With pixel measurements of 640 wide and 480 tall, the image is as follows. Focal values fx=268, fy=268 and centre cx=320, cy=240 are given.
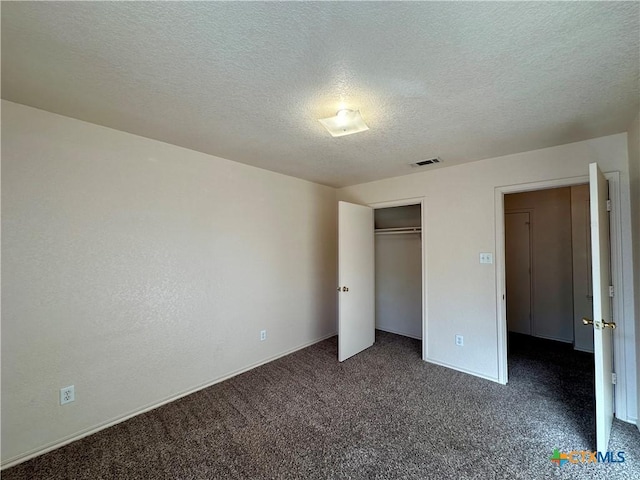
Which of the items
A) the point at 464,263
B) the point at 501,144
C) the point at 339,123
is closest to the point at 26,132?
the point at 339,123

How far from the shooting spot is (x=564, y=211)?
3908 mm

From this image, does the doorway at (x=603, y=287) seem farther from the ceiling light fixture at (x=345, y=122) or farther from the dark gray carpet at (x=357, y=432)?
the ceiling light fixture at (x=345, y=122)

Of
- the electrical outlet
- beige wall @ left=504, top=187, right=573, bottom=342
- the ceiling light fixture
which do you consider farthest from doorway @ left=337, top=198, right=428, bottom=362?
the electrical outlet

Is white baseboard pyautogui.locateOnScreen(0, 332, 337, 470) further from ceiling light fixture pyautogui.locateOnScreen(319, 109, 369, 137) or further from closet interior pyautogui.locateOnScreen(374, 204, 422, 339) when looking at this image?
ceiling light fixture pyautogui.locateOnScreen(319, 109, 369, 137)

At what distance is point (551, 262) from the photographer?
4.01m

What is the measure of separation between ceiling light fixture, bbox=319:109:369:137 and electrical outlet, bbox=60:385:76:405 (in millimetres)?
2692

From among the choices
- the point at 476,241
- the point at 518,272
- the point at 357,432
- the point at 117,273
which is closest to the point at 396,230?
the point at 476,241

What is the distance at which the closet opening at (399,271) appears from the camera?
166 inches

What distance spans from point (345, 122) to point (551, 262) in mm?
4096

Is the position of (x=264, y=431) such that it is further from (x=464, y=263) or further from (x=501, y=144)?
(x=501, y=144)

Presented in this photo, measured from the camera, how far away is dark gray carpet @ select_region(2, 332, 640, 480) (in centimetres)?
171

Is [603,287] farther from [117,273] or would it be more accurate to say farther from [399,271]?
[117,273]

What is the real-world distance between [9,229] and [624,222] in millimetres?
4609

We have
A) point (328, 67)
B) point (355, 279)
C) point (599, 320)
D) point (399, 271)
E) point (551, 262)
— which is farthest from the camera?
point (399, 271)
